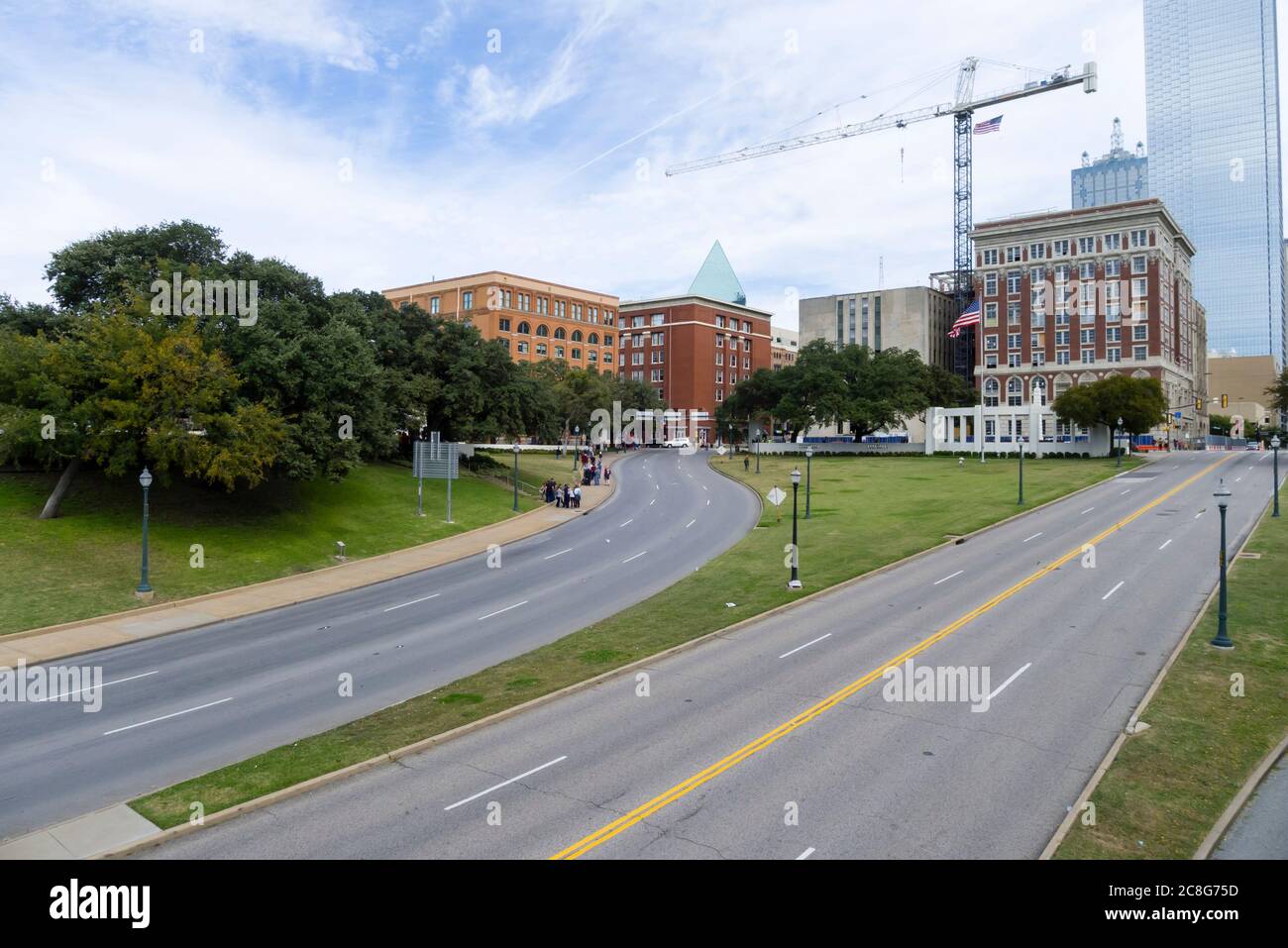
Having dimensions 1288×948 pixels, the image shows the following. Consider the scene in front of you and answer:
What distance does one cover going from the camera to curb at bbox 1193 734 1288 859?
32.9 feet

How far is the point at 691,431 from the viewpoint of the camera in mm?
130875

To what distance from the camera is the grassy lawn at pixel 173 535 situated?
25.9 meters

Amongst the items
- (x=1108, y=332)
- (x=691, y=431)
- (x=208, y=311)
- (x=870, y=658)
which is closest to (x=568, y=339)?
(x=691, y=431)

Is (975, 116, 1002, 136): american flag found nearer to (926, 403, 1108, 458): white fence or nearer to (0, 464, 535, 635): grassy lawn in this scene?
(926, 403, 1108, 458): white fence

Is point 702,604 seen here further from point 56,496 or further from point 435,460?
point 56,496

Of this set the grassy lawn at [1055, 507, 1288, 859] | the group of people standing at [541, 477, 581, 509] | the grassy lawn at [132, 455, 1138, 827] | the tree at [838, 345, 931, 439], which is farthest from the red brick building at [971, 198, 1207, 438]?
the grassy lawn at [1055, 507, 1288, 859]

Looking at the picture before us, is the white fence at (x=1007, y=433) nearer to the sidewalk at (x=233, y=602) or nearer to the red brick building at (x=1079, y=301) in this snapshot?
the red brick building at (x=1079, y=301)

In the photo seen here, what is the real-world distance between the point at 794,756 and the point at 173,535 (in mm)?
29172

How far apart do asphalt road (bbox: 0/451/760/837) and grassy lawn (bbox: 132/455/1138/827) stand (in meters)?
0.96

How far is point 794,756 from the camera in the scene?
42.8ft

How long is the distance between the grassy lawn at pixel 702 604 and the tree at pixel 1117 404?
1056 cm

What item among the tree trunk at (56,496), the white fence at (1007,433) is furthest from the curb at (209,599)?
the white fence at (1007,433)

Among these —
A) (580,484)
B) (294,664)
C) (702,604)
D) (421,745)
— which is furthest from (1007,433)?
(421,745)

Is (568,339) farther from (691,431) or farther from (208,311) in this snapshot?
(208,311)
